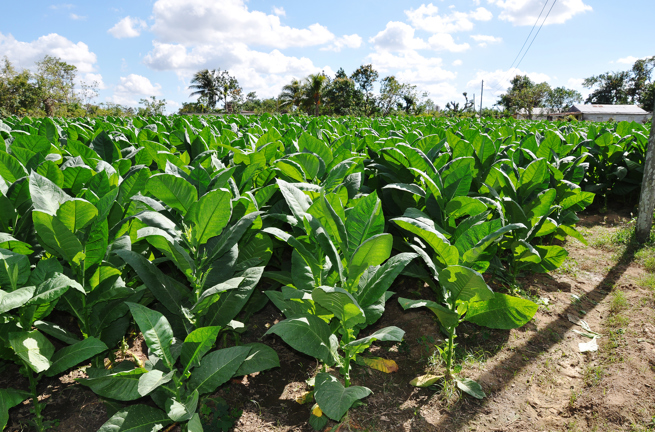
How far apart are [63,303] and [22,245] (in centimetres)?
38

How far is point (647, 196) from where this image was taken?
16.9 feet

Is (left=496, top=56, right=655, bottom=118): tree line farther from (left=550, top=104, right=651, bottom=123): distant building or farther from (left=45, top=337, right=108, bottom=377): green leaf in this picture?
(left=45, top=337, right=108, bottom=377): green leaf

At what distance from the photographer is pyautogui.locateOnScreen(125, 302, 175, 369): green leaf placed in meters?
1.69

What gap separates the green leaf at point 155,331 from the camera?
5.54ft

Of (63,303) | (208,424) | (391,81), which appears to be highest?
(391,81)

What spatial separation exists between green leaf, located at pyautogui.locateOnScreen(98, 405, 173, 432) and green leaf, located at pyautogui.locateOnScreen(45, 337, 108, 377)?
31cm

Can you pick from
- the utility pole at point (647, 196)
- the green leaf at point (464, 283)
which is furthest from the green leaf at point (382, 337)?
the utility pole at point (647, 196)

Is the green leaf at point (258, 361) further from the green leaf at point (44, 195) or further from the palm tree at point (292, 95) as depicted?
the palm tree at point (292, 95)

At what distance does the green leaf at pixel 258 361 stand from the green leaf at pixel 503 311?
123cm

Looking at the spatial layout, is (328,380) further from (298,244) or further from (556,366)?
(556,366)

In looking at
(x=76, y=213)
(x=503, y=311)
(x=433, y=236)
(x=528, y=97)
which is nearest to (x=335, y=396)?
(x=433, y=236)

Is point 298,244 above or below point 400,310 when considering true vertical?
above

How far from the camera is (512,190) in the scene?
11.4ft

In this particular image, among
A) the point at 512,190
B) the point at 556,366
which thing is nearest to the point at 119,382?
the point at 556,366
